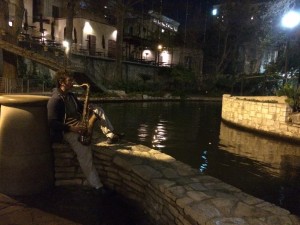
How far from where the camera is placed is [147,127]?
45.1ft

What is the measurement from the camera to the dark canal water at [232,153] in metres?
7.07

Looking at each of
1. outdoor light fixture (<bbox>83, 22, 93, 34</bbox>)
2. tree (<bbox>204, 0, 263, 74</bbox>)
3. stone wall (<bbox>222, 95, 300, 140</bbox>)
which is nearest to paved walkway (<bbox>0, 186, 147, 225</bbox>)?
stone wall (<bbox>222, 95, 300, 140</bbox>)

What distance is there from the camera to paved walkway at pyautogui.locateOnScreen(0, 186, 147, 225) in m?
4.07

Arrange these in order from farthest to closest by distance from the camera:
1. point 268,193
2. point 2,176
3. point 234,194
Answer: point 268,193 < point 2,176 < point 234,194

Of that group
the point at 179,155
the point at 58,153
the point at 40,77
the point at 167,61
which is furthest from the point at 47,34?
the point at 58,153

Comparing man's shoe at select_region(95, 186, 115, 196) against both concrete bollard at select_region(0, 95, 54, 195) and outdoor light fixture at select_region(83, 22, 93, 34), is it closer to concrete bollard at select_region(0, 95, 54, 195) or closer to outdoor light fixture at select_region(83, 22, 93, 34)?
concrete bollard at select_region(0, 95, 54, 195)

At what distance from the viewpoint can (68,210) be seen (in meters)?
4.40

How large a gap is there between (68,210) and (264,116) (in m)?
11.3

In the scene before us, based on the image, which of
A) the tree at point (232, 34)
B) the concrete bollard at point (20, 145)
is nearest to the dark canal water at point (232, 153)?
the concrete bollard at point (20, 145)

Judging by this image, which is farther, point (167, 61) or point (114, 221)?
point (167, 61)

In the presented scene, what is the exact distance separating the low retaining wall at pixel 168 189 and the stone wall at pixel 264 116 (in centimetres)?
884

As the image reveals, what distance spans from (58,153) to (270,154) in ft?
24.2

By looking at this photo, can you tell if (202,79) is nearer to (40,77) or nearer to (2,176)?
(40,77)

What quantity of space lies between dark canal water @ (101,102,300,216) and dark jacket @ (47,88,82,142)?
13.6ft
